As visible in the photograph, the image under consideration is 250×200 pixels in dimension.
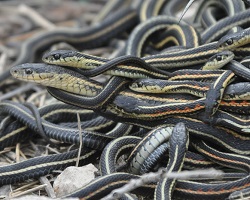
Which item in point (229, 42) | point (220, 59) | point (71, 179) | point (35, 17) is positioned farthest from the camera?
point (35, 17)

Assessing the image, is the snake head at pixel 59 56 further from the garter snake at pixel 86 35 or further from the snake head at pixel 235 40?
the garter snake at pixel 86 35

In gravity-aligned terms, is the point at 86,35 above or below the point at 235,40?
above

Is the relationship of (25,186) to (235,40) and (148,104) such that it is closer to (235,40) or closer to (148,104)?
(148,104)

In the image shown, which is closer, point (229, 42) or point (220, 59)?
point (220, 59)

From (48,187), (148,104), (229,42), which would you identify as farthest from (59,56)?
(229,42)

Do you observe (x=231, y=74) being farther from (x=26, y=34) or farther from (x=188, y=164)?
(x=26, y=34)
